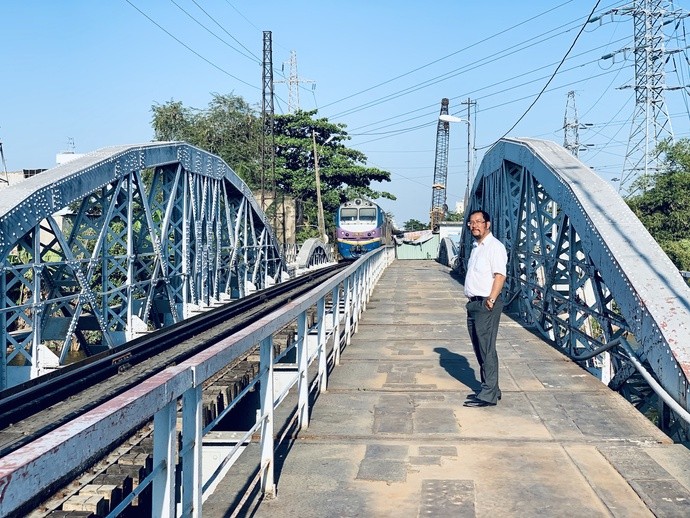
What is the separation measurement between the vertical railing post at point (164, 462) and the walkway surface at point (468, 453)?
4.92ft

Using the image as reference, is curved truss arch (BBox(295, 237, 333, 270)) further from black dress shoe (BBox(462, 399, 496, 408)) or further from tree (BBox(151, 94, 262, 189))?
black dress shoe (BBox(462, 399, 496, 408))

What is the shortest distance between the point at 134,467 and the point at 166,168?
40.1ft

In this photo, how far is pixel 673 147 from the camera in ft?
127

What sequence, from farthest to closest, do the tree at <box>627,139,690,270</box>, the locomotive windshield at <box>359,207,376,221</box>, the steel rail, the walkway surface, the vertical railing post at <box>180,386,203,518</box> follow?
the locomotive windshield at <box>359,207,376,221</box> → the tree at <box>627,139,690,270</box> → the steel rail → the walkway surface → the vertical railing post at <box>180,386,203,518</box>

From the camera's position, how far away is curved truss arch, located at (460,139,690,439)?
6.60 meters

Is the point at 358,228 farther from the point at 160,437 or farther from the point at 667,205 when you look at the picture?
the point at 160,437

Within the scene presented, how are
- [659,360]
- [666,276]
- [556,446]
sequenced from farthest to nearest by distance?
[666,276], [659,360], [556,446]

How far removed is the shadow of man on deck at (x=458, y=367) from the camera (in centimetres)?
821

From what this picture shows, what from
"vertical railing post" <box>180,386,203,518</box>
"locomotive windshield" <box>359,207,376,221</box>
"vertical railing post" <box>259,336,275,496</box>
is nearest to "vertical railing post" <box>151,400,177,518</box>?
"vertical railing post" <box>180,386,203,518</box>

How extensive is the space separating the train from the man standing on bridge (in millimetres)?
34436

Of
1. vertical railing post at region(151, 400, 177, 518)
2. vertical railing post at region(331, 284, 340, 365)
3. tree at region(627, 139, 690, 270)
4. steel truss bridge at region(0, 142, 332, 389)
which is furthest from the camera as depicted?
Result: tree at region(627, 139, 690, 270)

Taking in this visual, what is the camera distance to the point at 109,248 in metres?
15.3

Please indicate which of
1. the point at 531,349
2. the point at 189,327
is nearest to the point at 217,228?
the point at 189,327

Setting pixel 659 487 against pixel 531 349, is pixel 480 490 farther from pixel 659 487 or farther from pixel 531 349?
pixel 531 349
